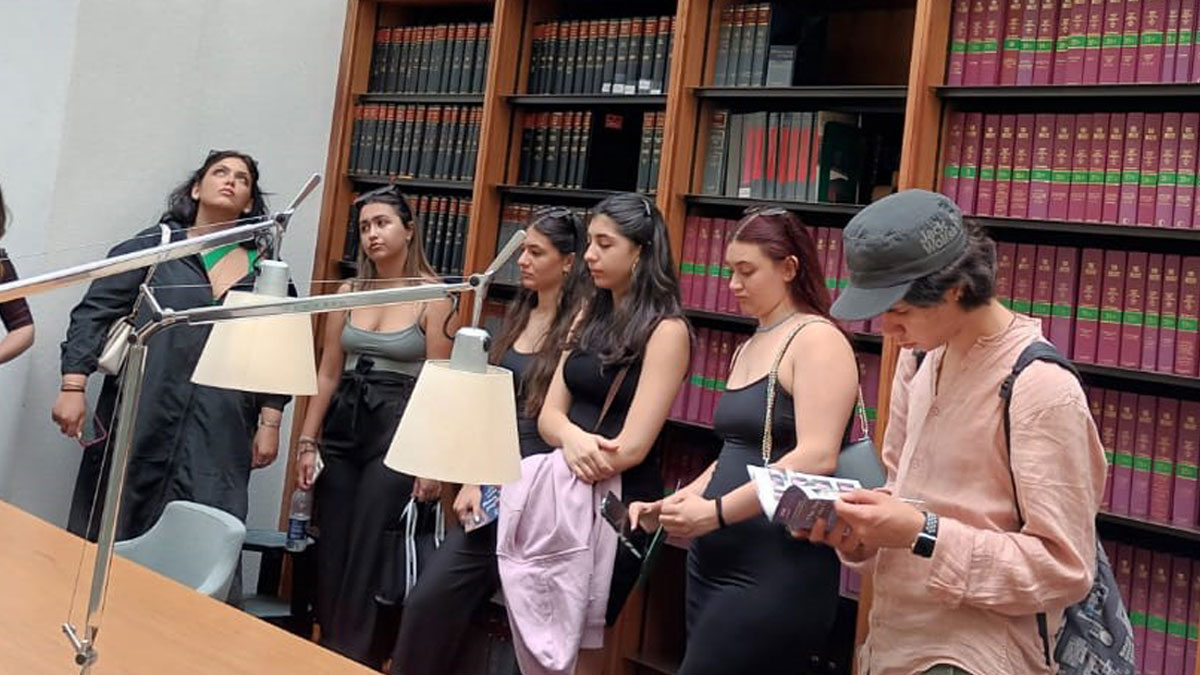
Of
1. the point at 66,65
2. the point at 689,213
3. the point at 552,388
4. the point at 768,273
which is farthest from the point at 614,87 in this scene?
the point at 66,65

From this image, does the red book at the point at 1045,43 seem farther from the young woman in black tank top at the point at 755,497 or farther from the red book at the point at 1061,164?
the young woman in black tank top at the point at 755,497

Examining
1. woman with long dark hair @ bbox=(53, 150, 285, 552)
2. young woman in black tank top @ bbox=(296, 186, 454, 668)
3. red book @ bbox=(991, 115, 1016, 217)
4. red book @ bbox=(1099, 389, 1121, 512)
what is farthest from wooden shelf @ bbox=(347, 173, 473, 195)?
red book @ bbox=(1099, 389, 1121, 512)

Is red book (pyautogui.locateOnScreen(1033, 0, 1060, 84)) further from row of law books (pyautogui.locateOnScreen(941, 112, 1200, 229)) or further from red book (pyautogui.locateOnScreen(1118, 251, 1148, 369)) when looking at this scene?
red book (pyautogui.locateOnScreen(1118, 251, 1148, 369))

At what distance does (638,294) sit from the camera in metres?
3.09

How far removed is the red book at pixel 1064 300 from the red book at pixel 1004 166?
0.18m

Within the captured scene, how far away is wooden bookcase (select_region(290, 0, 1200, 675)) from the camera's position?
10.0ft

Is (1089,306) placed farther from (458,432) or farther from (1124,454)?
(458,432)

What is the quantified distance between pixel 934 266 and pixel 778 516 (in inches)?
16.1

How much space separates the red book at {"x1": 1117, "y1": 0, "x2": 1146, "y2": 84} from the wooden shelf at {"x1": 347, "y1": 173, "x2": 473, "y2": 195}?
213 cm

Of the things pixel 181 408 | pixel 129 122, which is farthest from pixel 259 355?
pixel 129 122

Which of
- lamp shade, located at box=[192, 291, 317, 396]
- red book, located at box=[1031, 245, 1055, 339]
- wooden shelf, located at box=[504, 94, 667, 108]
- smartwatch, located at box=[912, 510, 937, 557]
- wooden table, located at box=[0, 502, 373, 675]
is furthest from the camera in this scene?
wooden shelf, located at box=[504, 94, 667, 108]

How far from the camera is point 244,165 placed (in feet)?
13.5

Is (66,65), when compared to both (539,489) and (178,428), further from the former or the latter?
(539,489)

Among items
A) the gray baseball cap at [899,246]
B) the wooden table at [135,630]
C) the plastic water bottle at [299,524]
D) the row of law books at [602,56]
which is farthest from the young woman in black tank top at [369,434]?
the gray baseball cap at [899,246]
